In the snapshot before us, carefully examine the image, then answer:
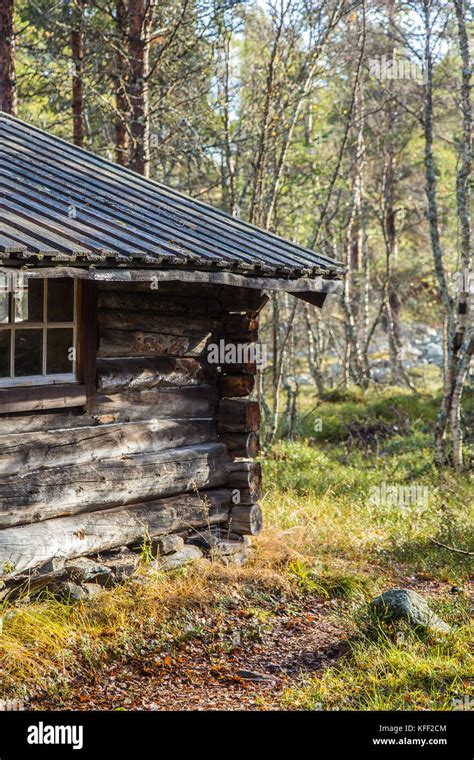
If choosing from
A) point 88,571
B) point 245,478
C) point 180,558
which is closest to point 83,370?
point 88,571

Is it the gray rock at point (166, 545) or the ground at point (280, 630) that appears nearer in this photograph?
the ground at point (280, 630)

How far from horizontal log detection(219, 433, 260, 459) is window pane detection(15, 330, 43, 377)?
2.34 metres

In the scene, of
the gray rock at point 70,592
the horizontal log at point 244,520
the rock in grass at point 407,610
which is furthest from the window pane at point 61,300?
the rock in grass at point 407,610

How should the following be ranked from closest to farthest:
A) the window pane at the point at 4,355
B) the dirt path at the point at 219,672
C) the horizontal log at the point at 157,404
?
the dirt path at the point at 219,672
the window pane at the point at 4,355
the horizontal log at the point at 157,404

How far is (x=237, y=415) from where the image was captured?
803 cm

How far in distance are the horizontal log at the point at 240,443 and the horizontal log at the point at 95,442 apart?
0.14 meters

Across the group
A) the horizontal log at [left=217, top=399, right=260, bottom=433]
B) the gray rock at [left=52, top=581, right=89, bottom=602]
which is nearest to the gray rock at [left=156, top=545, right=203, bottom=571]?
the gray rock at [left=52, top=581, right=89, bottom=602]

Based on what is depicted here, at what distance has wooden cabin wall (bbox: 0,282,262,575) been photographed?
636 centimetres

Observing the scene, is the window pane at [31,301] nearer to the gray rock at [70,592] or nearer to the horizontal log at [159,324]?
the horizontal log at [159,324]

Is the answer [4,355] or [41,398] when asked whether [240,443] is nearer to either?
[41,398]

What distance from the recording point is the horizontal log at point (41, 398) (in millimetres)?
6090

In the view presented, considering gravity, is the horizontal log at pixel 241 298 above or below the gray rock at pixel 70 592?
above

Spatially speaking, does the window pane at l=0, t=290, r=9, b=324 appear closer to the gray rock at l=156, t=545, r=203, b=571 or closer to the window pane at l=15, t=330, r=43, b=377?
the window pane at l=15, t=330, r=43, b=377
